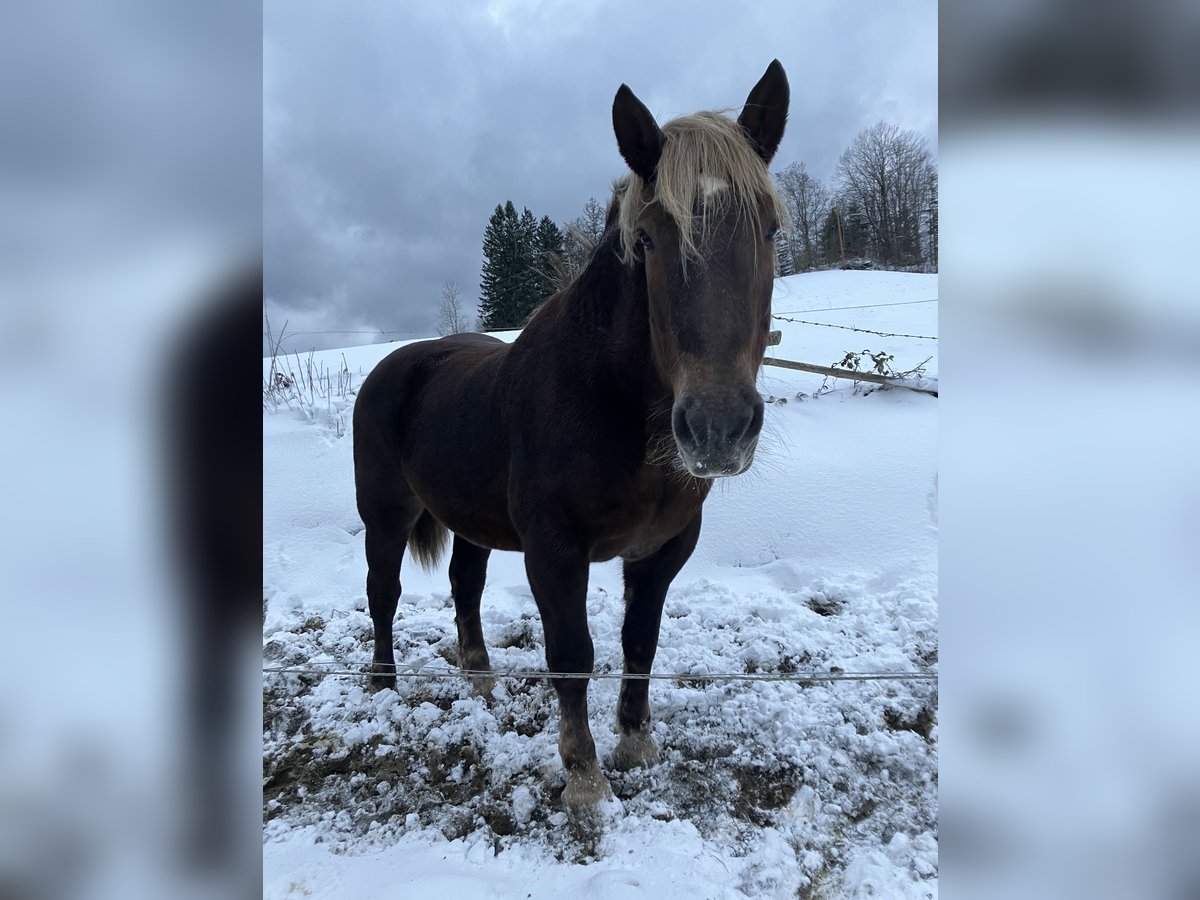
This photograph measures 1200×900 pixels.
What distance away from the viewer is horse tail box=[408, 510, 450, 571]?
11.5 ft

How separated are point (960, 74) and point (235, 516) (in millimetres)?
975

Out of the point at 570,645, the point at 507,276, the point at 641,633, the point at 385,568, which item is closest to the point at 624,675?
the point at 570,645

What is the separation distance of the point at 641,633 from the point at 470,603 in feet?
3.90

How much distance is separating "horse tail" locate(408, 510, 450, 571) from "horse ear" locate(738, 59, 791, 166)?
8.83ft

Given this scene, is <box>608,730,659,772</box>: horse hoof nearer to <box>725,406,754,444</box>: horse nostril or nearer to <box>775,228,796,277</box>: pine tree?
<box>725,406,754,444</box>: horse nostril

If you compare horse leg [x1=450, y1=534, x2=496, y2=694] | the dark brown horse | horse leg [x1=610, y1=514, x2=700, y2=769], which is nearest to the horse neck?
the dark brown horse

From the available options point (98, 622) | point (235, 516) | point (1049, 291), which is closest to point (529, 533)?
point (235, 516)

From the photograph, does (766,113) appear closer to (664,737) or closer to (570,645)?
(570,645)

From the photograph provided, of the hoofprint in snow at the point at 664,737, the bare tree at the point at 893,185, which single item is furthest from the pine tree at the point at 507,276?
the hoofprint in snow at the point at 664,737

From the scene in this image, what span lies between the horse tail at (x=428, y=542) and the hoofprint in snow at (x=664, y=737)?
1.84 feet

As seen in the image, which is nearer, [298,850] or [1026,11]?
[1026,11]

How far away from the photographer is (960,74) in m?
0.61

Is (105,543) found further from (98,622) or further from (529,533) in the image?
(529,533)

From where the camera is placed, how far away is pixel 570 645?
2.11 meters
